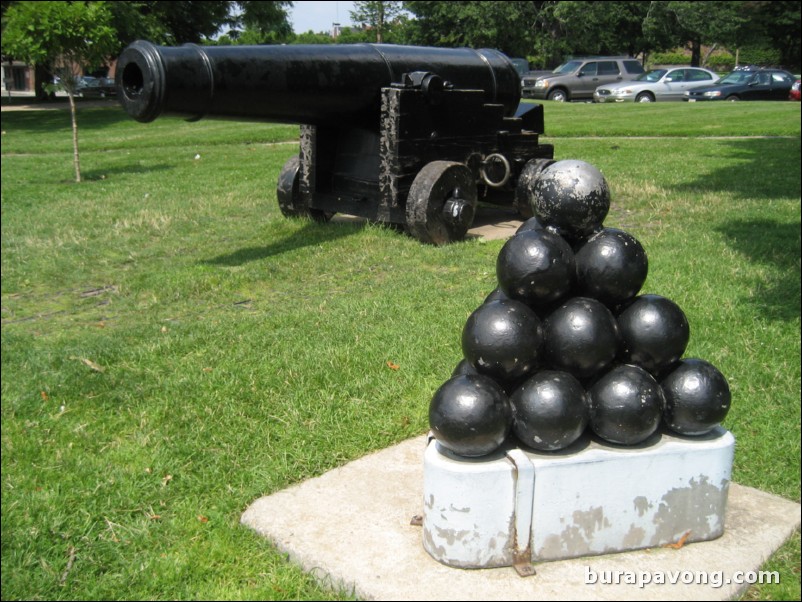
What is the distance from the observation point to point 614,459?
2.78m

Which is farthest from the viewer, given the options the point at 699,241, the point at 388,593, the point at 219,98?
the point at 699,241

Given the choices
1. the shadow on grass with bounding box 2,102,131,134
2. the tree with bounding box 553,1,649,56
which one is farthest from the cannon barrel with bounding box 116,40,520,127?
the tree with bounding box 553,1,649,56

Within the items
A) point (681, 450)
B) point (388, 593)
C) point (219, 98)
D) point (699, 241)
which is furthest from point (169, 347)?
point (699, 241)

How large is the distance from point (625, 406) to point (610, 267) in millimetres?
464

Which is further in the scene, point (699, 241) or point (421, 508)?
point (699, 241)

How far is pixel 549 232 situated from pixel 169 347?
107 inches

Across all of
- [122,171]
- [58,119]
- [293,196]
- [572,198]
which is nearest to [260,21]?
[58,119]

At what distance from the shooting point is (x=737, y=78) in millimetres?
26109

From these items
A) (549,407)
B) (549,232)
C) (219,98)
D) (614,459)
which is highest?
(219,98)

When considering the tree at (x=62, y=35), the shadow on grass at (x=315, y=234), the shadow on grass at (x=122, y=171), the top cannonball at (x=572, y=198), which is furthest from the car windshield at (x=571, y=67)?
the top cannonball at (x=572, y=198)

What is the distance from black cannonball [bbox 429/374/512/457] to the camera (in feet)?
8.77

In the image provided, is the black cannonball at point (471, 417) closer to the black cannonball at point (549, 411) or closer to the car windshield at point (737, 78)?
the black cannonball at point (549, 411)

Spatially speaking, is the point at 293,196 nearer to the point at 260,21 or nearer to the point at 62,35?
the point at 62,35

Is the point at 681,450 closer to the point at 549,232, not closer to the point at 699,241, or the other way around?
the point at 549,232
